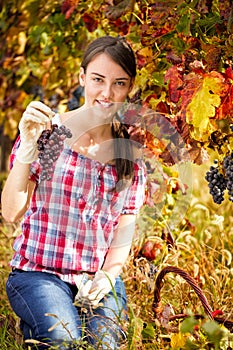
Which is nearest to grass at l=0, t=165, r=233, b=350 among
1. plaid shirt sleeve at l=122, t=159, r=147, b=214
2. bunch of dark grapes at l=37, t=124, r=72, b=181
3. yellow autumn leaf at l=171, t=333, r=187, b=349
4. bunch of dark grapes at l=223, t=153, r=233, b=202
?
yellow autumn leaf at l=171, t=333, r=187, b=349

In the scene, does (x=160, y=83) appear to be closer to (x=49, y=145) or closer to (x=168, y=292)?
(x=49, y=145)

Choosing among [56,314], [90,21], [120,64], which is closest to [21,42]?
[90,21]

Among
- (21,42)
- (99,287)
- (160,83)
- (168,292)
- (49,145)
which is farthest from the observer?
(21,42)

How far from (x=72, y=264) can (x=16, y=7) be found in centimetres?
151

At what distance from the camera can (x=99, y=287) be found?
2176 mm

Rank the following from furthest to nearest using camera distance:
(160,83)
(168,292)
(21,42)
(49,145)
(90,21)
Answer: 1. (21,42)
2. (90,21)
3. (168,292)
4. (160,83)
5. (49,145)

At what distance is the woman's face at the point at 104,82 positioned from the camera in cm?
225

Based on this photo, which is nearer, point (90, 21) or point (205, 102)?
point (205, 102)

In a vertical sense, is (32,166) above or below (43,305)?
above

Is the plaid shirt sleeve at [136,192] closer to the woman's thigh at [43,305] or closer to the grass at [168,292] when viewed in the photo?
the grass at [168,292]

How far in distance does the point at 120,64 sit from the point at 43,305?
2.55 feet

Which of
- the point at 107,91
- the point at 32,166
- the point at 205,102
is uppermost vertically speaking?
the point at 107,91

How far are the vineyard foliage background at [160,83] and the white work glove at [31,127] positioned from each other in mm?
362

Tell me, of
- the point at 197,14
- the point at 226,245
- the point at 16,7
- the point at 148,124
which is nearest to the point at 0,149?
the point at 16,7
